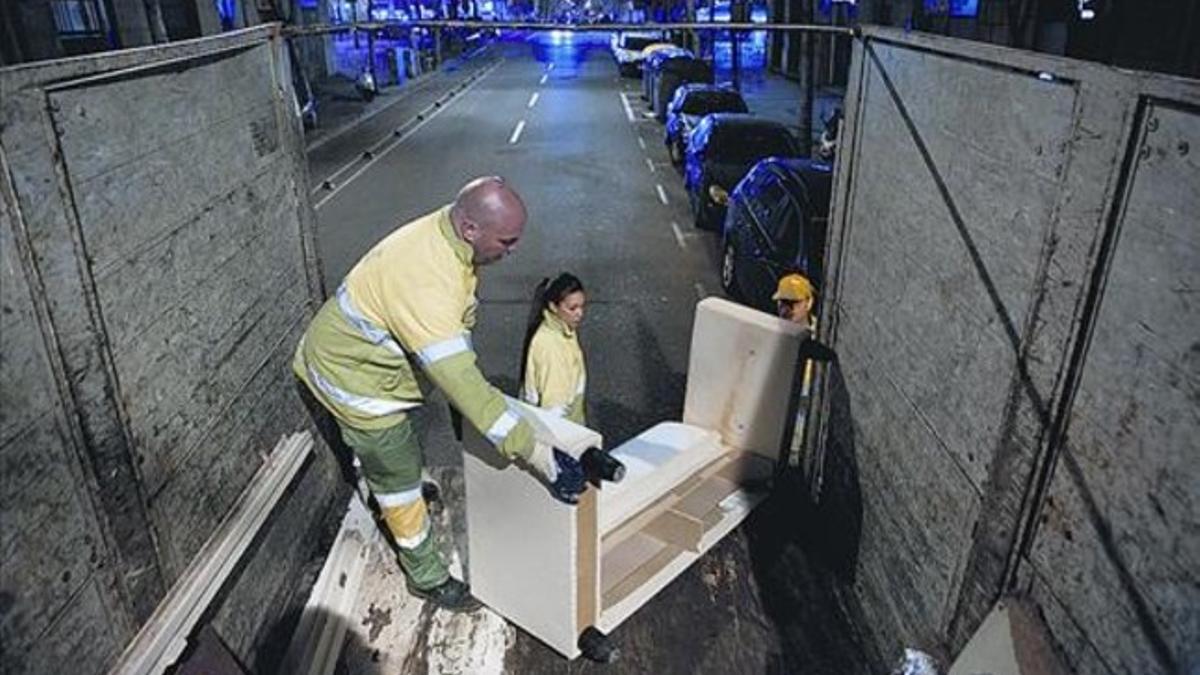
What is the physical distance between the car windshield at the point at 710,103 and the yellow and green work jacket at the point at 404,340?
43.2ft

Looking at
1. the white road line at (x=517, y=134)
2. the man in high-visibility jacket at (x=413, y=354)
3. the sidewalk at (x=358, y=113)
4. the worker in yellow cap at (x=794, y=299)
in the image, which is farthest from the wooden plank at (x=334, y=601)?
the white road line at (x=517, y=134)

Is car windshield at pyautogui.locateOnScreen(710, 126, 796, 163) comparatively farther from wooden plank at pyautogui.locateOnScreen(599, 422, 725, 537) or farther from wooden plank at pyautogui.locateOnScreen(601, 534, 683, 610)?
wooden plank at pyautogui.locateOnScreen(601, 534, 683, 610)

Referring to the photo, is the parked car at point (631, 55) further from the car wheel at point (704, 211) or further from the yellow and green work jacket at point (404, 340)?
the yellow and green work jacket at point (404, 340)

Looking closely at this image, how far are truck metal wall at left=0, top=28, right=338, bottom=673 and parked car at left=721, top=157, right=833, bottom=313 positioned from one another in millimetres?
4586

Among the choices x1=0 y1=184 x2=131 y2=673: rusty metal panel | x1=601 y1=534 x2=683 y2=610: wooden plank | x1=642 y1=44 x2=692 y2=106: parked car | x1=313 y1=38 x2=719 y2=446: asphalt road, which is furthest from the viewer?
x1=642 y1=44 x2=692 y2=106: parked car

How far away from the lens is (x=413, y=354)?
335 cm

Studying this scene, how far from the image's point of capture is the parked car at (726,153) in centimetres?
1132

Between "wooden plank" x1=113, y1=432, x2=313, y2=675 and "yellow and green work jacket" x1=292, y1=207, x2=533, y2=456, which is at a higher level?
"yellow and green work jacket" x1=292, y1=207, x2=533, y2=456

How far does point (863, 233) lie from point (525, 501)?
216 centimetres

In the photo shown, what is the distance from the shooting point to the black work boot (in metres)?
3.97

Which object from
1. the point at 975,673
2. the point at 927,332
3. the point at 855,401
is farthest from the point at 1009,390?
the point at 855,401

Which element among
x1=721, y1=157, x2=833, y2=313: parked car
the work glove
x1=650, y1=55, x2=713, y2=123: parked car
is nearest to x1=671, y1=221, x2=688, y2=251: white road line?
x1=721, y1=157, x2=833, y2=313: parked car

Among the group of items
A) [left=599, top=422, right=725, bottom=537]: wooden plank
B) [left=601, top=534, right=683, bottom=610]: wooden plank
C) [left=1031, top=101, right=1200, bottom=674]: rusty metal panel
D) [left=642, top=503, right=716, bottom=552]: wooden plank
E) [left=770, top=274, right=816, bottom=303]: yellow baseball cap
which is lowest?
[left=601, top=534, right=683, bottom=610]: wooden plank

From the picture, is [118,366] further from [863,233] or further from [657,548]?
[863,233]
